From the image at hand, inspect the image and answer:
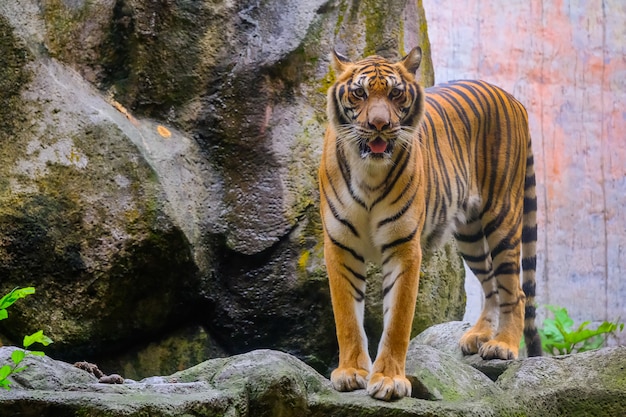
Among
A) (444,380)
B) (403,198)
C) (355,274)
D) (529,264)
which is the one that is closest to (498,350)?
(529,264)

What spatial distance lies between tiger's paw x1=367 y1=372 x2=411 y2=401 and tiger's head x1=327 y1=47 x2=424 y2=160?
954mm

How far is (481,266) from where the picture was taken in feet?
17.3

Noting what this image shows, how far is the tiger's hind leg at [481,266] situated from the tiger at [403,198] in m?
0.01

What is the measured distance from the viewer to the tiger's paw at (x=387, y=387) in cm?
360

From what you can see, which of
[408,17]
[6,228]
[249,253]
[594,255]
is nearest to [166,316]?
[249,253]

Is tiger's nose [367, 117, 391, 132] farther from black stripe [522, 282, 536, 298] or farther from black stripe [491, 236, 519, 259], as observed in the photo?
black stripe [522, 282, 536, 298]

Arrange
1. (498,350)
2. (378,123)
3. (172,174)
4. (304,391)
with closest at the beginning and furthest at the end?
(304,391) < (378,123) < (498,350) < (172,174)

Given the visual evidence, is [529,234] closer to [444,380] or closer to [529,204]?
[529,204]

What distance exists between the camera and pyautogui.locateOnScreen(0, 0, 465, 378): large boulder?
15.7 ft

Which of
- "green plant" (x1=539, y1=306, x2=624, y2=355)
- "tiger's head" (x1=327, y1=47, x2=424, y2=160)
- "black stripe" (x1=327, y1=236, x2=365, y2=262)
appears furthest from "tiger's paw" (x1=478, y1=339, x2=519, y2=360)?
"green plant" (x1=539, y1=306, x2=624, y2=355)

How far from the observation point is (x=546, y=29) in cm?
959

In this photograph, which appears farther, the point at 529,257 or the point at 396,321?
the point at 529,257

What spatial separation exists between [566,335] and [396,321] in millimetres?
4380


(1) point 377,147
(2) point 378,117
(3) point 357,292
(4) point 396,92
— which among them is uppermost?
(4) point 396,92
